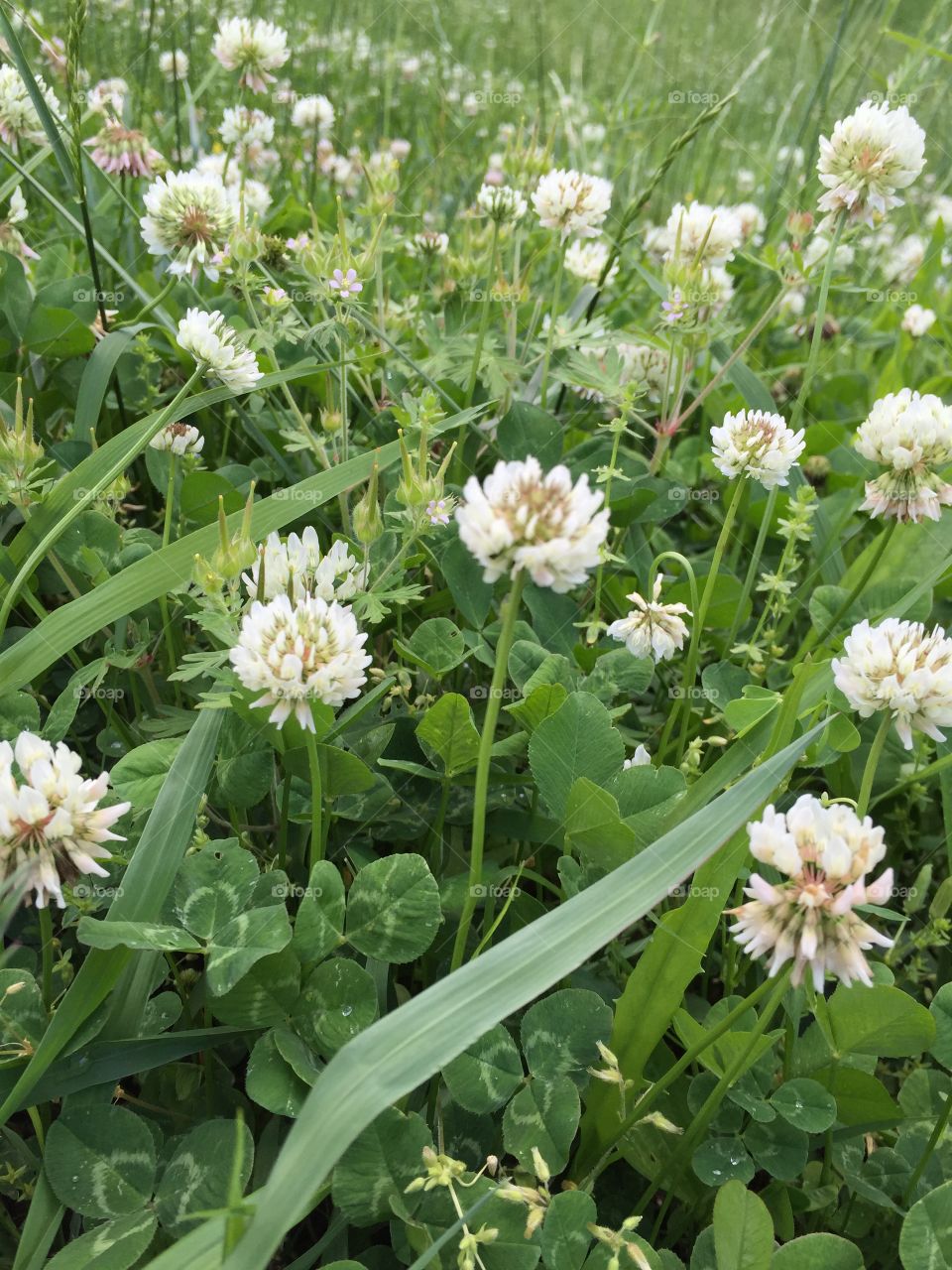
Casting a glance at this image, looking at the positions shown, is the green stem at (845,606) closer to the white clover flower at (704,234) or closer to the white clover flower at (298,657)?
the white clover flower at (704,234)

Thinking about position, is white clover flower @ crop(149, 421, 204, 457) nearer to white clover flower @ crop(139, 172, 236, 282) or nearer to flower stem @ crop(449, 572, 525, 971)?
white clover flower @ crop(139, 172, 236, 282)

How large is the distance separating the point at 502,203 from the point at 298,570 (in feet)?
2.46

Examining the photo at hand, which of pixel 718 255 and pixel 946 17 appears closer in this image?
pixel 718 255

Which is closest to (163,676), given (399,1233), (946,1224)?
(399,1233)

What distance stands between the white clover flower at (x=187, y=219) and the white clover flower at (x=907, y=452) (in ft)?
2.49

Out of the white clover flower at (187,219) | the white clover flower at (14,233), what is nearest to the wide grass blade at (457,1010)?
the white clover flower at (187,219)

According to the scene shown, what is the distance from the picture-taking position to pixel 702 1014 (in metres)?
0.99

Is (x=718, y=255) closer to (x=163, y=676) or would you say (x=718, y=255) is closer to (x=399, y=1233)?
(x=163, y=676)

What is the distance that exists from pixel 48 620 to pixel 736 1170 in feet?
2.48

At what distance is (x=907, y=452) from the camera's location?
1.05m

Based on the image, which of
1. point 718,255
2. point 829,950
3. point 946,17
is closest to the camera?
point 829,950

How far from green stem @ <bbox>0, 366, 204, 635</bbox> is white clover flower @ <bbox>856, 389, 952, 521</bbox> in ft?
2.24

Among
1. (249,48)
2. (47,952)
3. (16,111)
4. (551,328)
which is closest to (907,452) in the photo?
(551,328)

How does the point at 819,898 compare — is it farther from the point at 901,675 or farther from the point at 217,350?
the point at 217,350
